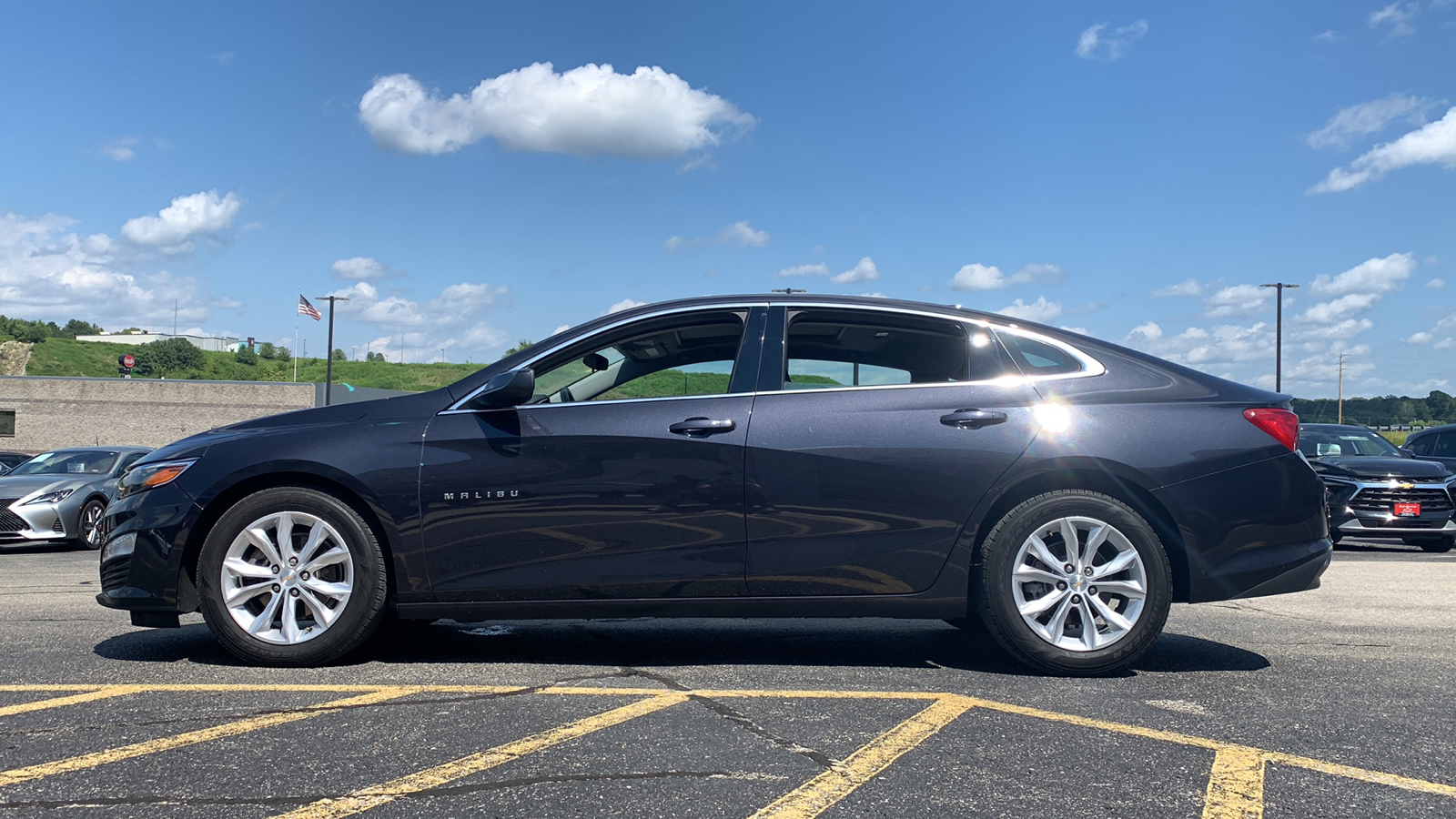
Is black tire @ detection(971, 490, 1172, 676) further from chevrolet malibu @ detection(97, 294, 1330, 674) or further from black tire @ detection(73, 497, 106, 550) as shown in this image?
black tire @ detection(73, 497, 106, 550)

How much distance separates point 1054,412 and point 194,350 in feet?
365

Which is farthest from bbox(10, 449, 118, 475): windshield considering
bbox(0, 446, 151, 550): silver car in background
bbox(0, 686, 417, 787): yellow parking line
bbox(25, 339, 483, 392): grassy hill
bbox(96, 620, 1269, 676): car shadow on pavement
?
bbox(25, 339, 483, 392): grassy hill

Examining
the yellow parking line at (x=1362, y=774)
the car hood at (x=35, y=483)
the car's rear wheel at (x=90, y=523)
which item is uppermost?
the car hood at (x=35, y=483)

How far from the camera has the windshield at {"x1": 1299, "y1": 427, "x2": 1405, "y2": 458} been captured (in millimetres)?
13461

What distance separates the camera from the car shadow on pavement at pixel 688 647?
4.52 m

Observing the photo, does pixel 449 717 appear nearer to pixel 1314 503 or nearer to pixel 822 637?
pixel 822 637

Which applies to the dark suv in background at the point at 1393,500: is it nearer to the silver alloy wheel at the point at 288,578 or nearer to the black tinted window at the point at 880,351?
the black tinted window at the point at 880,351

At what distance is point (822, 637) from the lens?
5242 mm

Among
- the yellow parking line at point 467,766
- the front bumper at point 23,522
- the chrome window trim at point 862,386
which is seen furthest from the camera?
the front bumper at point 23,522

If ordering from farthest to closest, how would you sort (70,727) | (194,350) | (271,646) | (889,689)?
1. (194,350)
2. (271,646)
3. (889,689)
4. (70,727)

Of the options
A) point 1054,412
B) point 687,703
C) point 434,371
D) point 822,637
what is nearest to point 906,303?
point 1054,412

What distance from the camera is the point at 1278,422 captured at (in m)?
4.39

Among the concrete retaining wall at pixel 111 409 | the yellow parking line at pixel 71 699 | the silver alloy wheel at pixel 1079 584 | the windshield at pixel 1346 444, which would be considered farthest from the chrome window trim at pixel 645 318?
the concrete retaining wall at pixel 111 409

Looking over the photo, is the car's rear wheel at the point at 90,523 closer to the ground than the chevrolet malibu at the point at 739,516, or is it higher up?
closer to the ground
